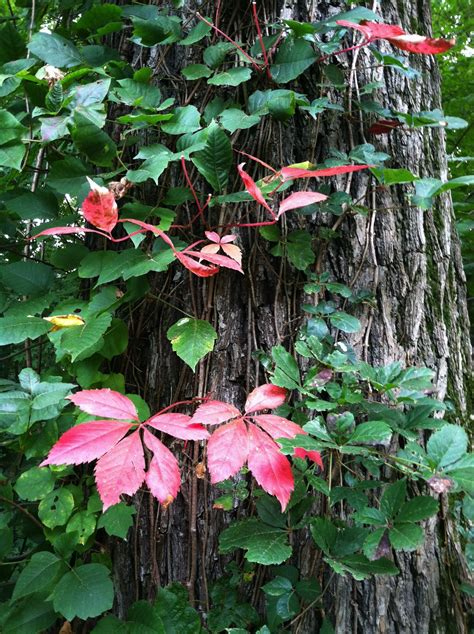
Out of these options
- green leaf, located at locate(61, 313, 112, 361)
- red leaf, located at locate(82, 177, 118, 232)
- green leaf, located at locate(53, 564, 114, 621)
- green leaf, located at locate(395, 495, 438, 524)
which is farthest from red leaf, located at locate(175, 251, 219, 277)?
green leaf, located at locate(53, 564, 114, 621)

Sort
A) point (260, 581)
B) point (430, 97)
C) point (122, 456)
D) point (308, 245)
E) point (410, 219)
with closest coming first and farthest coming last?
point (122, 456)
point (260, 581)
point (308, 245)
point (410, 219)
point (430, 97)

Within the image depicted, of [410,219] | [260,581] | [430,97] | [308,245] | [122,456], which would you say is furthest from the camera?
[430,97]

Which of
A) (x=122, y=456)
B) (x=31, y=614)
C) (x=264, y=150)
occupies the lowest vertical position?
(x=31, y=614)

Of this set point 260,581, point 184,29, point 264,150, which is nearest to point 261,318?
point 264,150

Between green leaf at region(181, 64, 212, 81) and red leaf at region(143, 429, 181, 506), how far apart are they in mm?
935

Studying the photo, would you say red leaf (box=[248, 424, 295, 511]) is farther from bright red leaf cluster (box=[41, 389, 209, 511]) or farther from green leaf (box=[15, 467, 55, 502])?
green leaf (box=[15, 467, 55, 502])

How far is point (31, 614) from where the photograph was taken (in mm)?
1048

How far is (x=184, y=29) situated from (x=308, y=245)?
754 millimetres

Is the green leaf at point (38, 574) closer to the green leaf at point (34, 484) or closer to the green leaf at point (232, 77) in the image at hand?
the green leaf at point (34, 484)

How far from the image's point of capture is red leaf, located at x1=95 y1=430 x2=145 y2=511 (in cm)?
73

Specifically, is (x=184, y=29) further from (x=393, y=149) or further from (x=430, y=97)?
(x=430, y=97)

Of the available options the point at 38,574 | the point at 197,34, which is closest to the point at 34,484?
the point at 38,574

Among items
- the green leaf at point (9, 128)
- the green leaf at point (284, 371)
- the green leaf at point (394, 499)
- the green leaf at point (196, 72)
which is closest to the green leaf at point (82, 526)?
the green leaf at point (284, 371)

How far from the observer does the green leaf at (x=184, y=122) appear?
3.66 ft
